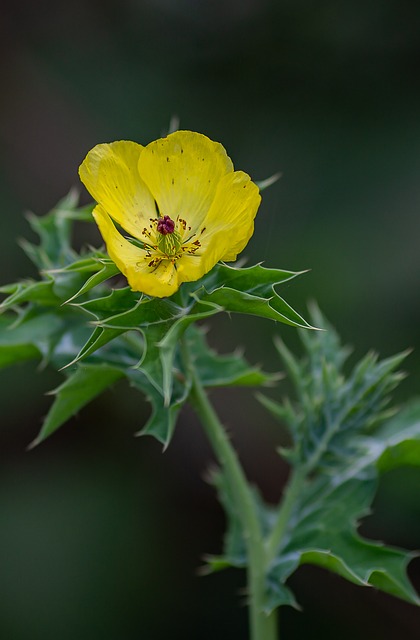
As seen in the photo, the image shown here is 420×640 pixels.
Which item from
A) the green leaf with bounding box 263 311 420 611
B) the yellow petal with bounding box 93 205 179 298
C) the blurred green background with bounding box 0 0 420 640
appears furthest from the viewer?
the blurred green background with bounding box 0 0 420 640

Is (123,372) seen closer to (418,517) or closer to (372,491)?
(372,491)

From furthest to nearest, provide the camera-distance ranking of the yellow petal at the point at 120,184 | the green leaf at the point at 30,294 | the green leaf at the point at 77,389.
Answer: the green leaf at the point at 77,389 → the green leaf at the point at 30,294 → the yellow petal at the point at 120,184

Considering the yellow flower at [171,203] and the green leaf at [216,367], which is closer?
the yellow flower at [171,203]

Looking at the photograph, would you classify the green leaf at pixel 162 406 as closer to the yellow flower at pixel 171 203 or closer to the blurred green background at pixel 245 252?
the yellow flower at pixel 171 203

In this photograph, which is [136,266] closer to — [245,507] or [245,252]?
[245,507]

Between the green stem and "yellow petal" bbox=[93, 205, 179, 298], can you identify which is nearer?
"yellow petal" bbox=[93, 205, 179, 298]

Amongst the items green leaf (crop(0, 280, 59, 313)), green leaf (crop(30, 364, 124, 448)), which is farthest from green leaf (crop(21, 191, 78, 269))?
green leaf (crop(30, 364, 124, 448))

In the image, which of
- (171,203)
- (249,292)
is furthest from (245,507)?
(171,203)

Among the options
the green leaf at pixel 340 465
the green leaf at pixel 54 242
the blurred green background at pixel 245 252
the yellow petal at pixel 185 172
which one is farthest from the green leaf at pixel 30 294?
the blurred green background at pixel 245 252

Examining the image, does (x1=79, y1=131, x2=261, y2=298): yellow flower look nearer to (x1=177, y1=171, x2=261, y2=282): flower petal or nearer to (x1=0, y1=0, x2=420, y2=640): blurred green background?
(x1=177, y1=171, x2=261, y2=282): flower petal
